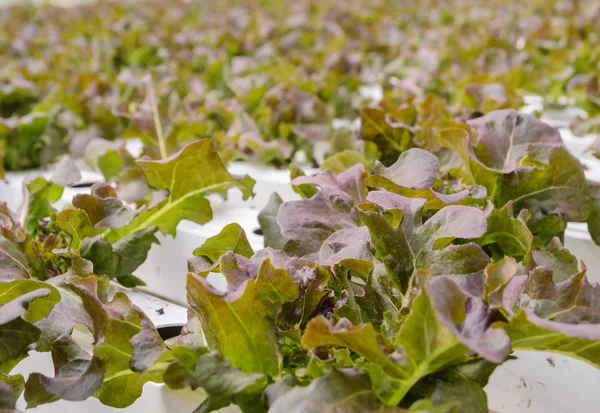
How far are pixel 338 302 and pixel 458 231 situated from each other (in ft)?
0.47

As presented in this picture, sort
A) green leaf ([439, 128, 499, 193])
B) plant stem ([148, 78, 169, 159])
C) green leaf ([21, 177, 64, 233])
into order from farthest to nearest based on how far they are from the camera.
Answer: plant stem ([148, 78, 169, 159]) < green leaf ([21, 177, 64, 233]) < green leaf ([439, 128, 499, 193])

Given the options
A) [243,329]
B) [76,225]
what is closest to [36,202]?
[76,225]

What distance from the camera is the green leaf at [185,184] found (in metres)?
0.94

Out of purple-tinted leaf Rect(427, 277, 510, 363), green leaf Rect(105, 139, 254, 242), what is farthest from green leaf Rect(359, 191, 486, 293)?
green leaf Rect(105, 139, 254, 242)

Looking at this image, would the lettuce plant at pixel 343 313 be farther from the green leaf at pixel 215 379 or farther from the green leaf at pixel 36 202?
the green leaf at pixel 36 202

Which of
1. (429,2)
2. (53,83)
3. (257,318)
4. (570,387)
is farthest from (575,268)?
(429,2)

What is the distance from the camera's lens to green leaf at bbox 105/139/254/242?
3.08 ft

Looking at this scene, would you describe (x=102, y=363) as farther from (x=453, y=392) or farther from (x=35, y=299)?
(x=453, y=392)

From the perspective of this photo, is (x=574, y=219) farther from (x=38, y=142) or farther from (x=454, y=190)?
(x=38, y=142)

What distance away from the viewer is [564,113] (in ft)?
5.90

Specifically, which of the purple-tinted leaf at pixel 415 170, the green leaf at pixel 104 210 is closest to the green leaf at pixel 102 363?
the green leaf at pixel 104 210

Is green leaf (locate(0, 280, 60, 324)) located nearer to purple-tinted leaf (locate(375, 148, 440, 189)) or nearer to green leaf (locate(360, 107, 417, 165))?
purple-tinted leaf (locate(375, 148, 440, 189))

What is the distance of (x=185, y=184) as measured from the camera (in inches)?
38.9

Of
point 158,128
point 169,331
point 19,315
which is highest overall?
point 19,315
